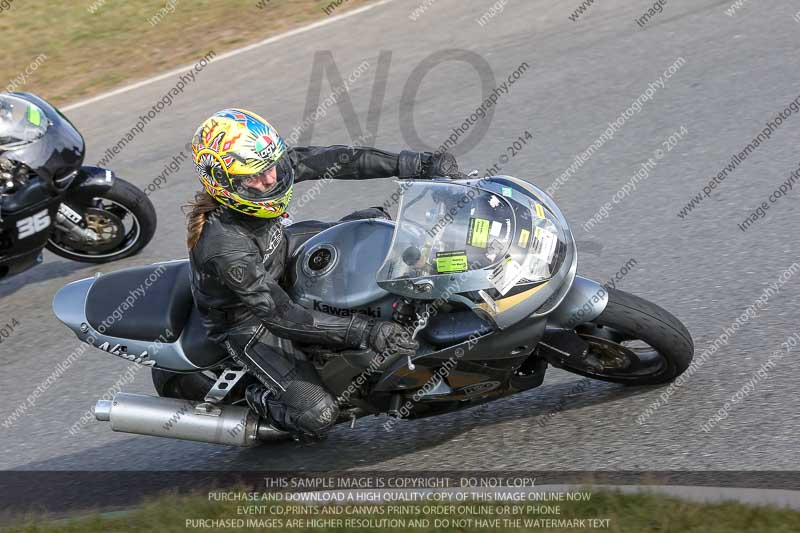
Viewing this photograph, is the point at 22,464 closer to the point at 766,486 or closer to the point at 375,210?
the point at 375,210

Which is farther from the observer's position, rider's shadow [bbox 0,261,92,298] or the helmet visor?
rider's shadow [bbox 0,261,92,298]

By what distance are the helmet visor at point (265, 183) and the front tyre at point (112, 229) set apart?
3.17m

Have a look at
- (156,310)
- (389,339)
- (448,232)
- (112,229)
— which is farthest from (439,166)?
(112,229)

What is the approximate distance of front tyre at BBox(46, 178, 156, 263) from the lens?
23.6ft

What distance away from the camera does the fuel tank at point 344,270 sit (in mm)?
4410

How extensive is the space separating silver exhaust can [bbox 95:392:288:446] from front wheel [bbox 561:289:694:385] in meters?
1.53

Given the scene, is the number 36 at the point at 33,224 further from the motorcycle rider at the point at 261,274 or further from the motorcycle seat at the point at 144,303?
the motorcycle rider at the point at 261,274

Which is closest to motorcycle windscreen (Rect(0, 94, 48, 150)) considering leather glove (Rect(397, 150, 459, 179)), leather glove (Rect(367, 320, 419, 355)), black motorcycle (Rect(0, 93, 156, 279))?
black motorcycle (Rect(0, 93, 156, 279))

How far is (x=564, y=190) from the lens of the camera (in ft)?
24.3

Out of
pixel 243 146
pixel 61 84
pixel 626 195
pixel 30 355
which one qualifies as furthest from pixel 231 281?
pixel 61 84

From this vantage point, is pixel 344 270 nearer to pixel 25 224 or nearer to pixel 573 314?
pixel 573 314

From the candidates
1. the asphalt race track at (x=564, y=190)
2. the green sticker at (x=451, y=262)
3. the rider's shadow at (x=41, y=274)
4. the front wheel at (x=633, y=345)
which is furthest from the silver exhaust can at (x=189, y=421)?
the rider's shadow at (x=41, y=274)

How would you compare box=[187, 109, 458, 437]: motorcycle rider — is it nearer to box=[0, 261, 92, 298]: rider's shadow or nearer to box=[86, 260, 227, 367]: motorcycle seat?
box=[86, 260, 227, 367]: motorcycle seat

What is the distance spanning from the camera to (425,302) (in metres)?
4.29
